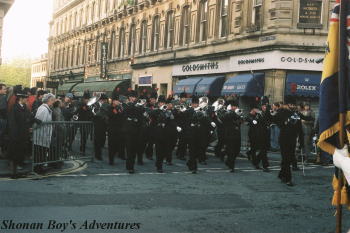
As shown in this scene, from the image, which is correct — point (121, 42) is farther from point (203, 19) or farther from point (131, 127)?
point (131, 127)

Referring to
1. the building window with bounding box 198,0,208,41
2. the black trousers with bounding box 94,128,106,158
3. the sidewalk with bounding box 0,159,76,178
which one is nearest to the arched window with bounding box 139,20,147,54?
the building window with bounding box 198,0,208,41

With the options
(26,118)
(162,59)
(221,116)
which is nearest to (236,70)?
(162,59)

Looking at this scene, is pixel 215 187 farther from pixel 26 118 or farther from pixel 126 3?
pixel 126 3

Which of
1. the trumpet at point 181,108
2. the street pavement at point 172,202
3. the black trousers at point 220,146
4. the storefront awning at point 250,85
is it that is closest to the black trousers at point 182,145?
the trumpet at point 181,108

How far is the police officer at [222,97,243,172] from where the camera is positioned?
13.7m

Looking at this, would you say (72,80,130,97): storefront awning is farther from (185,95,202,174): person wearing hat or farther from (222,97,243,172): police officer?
(222,97,243,172): police officer

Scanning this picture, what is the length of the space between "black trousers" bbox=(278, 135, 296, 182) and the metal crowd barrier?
212 inches

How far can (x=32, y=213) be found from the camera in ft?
24.4

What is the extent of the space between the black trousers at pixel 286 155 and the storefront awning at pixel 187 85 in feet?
64.3

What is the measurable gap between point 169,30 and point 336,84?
3310cm

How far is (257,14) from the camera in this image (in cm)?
2652

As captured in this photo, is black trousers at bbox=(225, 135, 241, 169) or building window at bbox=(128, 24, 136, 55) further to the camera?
building window at bbox=(128, 24, 136, 55)

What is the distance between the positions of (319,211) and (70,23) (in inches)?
2334

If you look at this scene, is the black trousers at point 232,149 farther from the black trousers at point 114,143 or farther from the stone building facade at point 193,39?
the stone building facade at point 193,39
